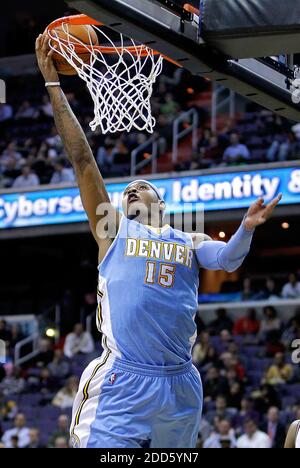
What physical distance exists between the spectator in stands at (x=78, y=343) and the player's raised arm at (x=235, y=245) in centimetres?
1150

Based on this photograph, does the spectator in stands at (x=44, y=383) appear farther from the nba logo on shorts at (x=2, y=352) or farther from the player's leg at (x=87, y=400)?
the player's leg at (x=87, y=400)

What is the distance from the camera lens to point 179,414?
4898mm

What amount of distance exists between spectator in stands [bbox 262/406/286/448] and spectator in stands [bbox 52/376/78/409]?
136 inches

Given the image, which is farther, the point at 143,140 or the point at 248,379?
the point at 143,140

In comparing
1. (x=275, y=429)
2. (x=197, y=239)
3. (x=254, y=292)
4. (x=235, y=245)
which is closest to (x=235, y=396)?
(x=275, y=429)

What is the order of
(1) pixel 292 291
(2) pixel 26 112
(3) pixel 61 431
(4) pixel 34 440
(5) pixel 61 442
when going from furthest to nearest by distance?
(2) pixel 26 112 < (1) pixel 292 291 < (4) pixel 34 440 < (3) pixel 61 431 < (5) pixel 61 442

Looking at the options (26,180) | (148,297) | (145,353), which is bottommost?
(145,353)

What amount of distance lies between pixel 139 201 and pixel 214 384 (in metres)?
9.10

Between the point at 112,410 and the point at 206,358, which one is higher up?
the point at 112,410

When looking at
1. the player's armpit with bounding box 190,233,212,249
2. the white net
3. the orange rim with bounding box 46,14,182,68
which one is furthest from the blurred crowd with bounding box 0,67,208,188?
the player's armpit with bounding box 190,233,212,249

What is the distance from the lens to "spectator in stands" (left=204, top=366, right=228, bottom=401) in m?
13.9

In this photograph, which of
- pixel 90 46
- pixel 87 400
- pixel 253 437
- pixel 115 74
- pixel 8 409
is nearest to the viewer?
pixel 87 400

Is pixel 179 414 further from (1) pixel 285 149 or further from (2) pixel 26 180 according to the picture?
(2) pixel 26 180
